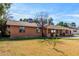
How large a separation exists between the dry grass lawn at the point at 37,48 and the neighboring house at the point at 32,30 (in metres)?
0.22

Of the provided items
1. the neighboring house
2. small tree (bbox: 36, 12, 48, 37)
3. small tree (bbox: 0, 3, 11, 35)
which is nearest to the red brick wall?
the neighboring house

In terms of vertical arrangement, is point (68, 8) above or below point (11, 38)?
above

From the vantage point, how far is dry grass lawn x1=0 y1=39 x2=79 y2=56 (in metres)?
5.86

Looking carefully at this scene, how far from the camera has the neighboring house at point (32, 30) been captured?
6.07m

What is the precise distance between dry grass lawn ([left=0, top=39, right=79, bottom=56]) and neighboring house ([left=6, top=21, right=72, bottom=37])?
219mm

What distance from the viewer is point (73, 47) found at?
5.93 m

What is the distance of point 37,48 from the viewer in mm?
5941

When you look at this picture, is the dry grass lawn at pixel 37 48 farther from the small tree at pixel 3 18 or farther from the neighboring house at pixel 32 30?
the small tree at pixel 3 18

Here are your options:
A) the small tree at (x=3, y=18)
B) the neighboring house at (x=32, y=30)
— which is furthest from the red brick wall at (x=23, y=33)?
the small tree at (x=3, y=18)

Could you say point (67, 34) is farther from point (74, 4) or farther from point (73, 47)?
point (74, 4)

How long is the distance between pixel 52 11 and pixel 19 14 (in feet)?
2.73

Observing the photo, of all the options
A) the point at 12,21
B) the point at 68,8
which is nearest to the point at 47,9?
the point at 68,8

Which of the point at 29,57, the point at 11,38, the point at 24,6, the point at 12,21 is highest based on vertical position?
the point at 24,6

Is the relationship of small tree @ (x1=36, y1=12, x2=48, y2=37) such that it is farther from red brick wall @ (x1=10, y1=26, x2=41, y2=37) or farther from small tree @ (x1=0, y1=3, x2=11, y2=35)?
small tree @ (x1=0, y1=3, x2=11, y2=35)
